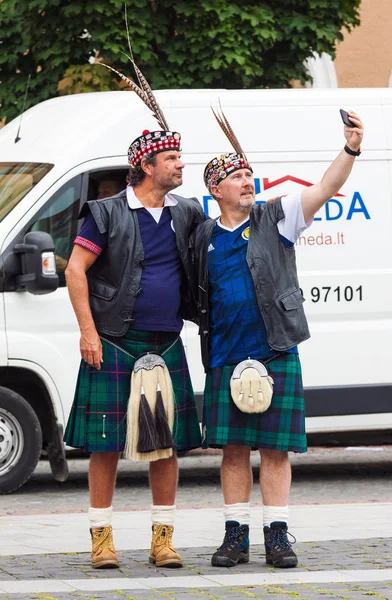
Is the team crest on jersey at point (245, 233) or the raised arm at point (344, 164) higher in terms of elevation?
the raised arm at point (344, 164)

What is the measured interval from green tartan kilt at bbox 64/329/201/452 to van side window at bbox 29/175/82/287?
3078 mm

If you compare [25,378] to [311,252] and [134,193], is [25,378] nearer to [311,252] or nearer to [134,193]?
[311,252]

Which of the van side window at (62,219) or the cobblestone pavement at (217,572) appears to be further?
the van side window at (62,219)

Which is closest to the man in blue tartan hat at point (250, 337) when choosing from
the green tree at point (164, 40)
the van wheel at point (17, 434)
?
the van wheel at point (17, 434)

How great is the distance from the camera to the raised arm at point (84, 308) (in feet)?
21.8

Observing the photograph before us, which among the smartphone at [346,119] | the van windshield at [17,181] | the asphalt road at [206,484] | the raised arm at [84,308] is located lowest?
the asphalt road at [206,484]

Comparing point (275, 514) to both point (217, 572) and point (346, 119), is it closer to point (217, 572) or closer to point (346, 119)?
point (217, 572)

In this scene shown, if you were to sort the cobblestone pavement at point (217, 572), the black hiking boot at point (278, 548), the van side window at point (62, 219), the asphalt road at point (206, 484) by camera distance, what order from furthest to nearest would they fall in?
the van side window at point (62, 219), the asphalt road at point (206, 484), the black hiking boot at point (278, 548), the cobblestone pavement at point (217, 572)

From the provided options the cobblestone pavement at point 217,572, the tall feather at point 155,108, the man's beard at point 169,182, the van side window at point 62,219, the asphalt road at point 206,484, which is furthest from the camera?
the van side window at point 62,219

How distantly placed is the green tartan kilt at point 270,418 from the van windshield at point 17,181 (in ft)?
11.2

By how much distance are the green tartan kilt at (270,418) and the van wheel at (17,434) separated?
3.26 metres

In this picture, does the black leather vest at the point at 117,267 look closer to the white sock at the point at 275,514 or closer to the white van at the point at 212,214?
the white sock at the point at 275,514

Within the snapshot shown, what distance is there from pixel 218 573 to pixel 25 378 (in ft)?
12.1

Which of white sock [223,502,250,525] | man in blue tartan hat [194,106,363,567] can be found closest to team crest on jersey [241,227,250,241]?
man in blue tartan hat [194,106,363,567]
